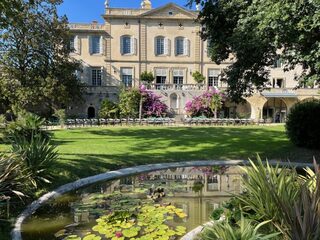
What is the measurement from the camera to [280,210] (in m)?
4.31

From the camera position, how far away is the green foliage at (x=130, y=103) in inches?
1325

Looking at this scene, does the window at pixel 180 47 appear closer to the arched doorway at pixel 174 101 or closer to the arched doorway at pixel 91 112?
the arched doorway at pixel 174 101

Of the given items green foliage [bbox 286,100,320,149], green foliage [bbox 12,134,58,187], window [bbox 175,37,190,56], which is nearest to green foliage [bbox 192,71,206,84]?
window [bbox 175,37,190,56]

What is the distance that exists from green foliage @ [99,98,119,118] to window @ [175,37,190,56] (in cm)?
1114

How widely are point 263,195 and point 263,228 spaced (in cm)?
44

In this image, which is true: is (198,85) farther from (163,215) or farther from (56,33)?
(163,215)

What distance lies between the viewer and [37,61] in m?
27.2

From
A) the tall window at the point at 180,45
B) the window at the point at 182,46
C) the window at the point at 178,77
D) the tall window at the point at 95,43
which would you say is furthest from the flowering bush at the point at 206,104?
the tall window at the point at 95,43

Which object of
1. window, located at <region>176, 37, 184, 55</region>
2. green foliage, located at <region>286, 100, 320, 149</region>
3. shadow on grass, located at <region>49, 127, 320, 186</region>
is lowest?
shadow on grass, located at <region>49, 127, 320, 186</region>

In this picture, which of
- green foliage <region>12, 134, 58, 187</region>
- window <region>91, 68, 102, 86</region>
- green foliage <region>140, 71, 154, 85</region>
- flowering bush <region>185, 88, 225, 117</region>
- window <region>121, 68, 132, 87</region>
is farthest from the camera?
window <region>121, 68, 132, 87</region>

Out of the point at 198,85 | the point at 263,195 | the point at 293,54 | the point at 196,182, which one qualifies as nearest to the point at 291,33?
the point at 293,54

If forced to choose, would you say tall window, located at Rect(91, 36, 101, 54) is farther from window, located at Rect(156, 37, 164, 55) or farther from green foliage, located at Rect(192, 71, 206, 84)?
green foliage, located at Rect(192, 71, 206, 84)

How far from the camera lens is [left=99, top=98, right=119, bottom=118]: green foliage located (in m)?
34.3

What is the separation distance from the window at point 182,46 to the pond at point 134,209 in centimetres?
3266
